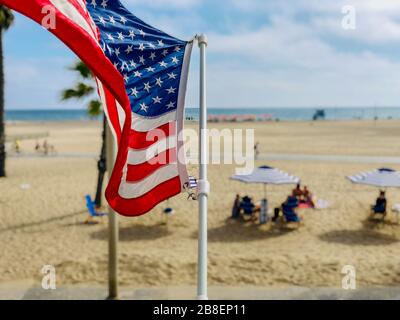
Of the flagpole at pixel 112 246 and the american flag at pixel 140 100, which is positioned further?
the flagpole at pixel 112 246

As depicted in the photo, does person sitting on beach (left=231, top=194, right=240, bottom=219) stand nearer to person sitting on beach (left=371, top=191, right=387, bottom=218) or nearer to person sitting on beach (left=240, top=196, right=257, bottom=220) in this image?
person sitting on beach (left=240, top=196, right=257, bottom=220)

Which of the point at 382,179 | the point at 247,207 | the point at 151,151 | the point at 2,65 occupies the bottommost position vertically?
the point at 247,207

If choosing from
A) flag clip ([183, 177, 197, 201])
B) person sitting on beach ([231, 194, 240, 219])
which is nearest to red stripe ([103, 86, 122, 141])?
flag clip ([183, 177, 197, 201])

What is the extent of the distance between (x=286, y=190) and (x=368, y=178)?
15.2 ft

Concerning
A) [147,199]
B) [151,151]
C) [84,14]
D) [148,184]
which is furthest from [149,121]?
[84,14]

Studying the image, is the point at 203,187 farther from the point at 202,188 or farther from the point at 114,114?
the point at 114,114

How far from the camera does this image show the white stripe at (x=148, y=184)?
4.04 m

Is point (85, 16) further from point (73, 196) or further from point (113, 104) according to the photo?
point (73, 196)

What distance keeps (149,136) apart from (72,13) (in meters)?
1.34

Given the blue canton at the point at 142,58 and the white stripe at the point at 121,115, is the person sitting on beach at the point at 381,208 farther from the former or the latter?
the white stripe at the point at 121,115

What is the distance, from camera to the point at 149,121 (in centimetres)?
412

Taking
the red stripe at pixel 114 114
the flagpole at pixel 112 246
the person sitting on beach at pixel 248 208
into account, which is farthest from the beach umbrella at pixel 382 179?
the red stripe at pixel 114 114

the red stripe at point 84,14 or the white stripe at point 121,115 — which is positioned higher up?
the red stripe at point 84,14

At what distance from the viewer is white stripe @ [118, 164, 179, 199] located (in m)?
4.04
